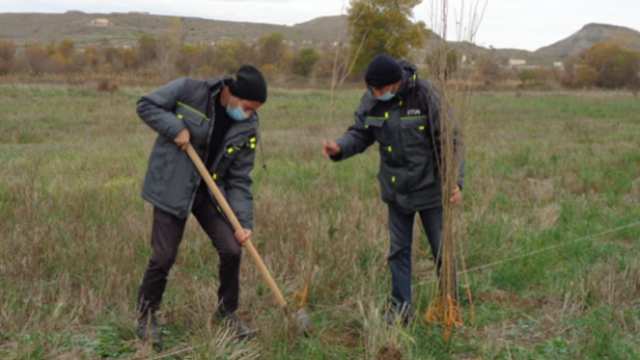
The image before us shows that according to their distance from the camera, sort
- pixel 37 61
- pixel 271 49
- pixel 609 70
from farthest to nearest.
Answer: pixel 271 49 < pixel 609 70 < pixel 37 61

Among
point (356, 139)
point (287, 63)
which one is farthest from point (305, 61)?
point (356, 139)

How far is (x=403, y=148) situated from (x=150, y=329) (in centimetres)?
183

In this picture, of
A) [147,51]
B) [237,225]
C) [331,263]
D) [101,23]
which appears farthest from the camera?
[101,23]

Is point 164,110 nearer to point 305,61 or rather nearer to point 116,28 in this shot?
point 305,61

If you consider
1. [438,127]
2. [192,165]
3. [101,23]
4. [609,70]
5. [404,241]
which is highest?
[101,23]

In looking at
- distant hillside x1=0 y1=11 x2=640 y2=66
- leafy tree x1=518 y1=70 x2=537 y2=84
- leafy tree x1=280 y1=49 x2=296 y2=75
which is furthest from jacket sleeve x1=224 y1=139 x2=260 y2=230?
distant hillside x1=0 y1=11 x2=640 y2=66

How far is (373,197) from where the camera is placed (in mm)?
→ 7867

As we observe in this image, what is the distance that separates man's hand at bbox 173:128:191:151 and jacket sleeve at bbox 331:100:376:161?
3.30 ft

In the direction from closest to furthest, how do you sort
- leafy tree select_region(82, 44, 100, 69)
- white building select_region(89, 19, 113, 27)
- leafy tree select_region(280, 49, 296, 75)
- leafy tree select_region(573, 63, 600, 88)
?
leafy tree select_region(573, 63, 600, 88)
leafy tree select_region(82, 44, 100, 69)
leafy tree select_region(280, 49, 296, 75)
white building select_region(89, 19, 113, 27)

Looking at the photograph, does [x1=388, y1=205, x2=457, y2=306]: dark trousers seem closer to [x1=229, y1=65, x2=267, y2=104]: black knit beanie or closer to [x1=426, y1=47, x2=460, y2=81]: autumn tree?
[x1=426, y1=47, x2=460, y2=81]: autumn tree

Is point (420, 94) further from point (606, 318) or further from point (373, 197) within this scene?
point (373, 197)

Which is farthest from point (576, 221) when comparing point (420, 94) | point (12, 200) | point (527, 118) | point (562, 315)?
point (527, 118)

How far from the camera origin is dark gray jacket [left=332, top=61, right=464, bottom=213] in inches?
162

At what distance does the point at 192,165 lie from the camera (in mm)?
3805
